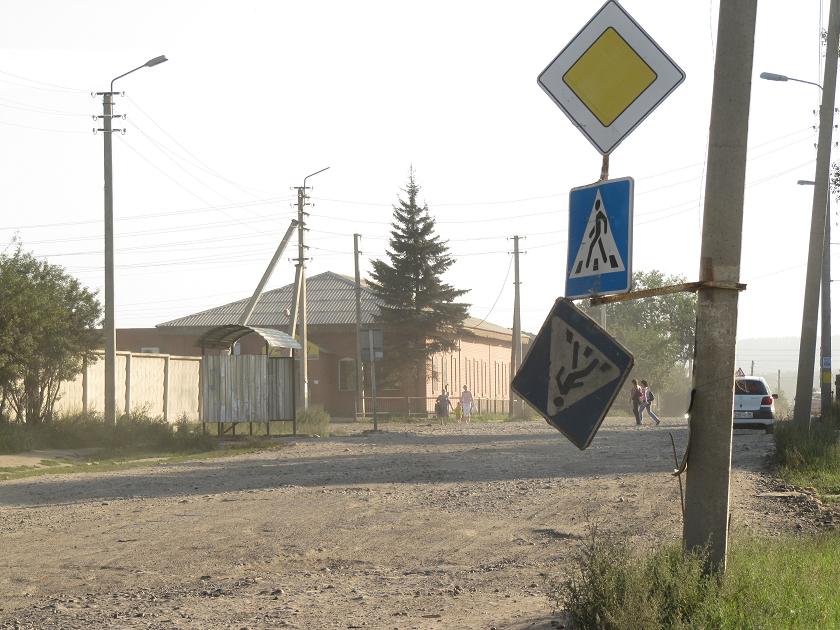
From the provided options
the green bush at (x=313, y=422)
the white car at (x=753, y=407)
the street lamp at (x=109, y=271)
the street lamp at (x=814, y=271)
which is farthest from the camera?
the green bush at (x=313, y=422)

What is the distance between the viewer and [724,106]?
21.9 feet

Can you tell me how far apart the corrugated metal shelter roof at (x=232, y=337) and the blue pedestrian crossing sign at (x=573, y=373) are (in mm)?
24536

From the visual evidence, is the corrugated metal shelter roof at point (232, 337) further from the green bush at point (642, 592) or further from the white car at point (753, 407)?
the green bush at point (642, 592)

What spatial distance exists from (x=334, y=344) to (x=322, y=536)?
169ft

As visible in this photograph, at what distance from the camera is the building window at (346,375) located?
6222cm

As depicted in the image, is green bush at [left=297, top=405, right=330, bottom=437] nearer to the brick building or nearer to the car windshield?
the car windshield

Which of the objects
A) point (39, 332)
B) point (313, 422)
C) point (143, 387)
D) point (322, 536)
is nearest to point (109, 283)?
point (39, 332)

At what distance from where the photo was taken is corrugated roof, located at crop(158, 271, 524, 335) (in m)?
64.6

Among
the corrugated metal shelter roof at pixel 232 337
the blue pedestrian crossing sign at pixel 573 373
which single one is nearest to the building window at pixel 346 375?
the corrugated metal shelter roof at pixel 232 337

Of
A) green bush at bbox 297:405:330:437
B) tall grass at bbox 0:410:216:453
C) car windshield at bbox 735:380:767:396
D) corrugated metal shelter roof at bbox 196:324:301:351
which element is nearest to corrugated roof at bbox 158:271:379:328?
green bush at bbox 297:405:330:437

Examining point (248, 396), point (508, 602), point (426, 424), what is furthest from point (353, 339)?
point (508, 602)

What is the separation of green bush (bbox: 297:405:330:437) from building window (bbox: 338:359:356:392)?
2468cm

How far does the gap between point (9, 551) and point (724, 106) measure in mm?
8157

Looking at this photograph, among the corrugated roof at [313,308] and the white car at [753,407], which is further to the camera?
the corrugated roof at [313,308]
